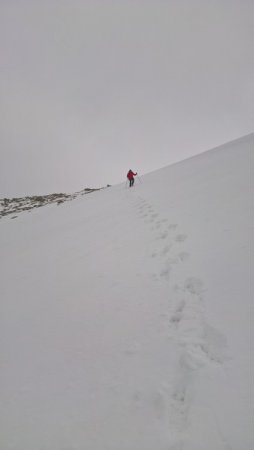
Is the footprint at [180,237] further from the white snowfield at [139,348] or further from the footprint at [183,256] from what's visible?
the footprint at [183,256]

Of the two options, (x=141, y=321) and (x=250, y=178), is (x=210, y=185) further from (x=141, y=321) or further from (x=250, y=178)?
(x=141, y=321)

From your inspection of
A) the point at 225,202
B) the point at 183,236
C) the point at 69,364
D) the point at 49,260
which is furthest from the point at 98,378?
the point at 225,202

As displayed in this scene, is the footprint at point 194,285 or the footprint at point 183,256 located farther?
the footprint at point 183,256

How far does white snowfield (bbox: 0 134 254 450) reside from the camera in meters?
1.74

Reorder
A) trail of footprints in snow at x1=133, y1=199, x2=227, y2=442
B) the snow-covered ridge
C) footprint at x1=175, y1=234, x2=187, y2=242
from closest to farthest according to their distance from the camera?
trail of footprints in snow at x1=133, y1=199, x2=227, y2=442 < footprint at x1=175, y1=234, x2=187, y2=242 < the snow-covered ridge

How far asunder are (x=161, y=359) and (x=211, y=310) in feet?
2.72

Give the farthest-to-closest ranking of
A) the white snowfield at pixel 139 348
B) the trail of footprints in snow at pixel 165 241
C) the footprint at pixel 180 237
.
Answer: the footprint at pixel 180 237
the trail of footprints in snow at pixel 165 241
the white snowfield at pixel 139 348

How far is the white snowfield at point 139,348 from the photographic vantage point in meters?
1.74

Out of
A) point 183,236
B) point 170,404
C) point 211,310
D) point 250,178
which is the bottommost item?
point 170,404

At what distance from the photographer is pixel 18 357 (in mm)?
2635

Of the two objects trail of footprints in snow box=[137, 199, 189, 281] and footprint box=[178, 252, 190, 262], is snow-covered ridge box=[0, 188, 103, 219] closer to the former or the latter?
trail of footprints in snow box=[137, 199, 189, 281]

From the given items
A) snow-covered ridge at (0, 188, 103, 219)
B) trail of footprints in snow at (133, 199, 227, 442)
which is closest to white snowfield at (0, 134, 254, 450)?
trail of footprints in snow at (133, 199, 227, 442)

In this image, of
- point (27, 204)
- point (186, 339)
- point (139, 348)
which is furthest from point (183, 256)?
point (27, 204)

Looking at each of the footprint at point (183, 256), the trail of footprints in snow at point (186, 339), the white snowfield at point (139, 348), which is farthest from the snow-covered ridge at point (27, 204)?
the trail of footprints in snow at point (186, 339)
